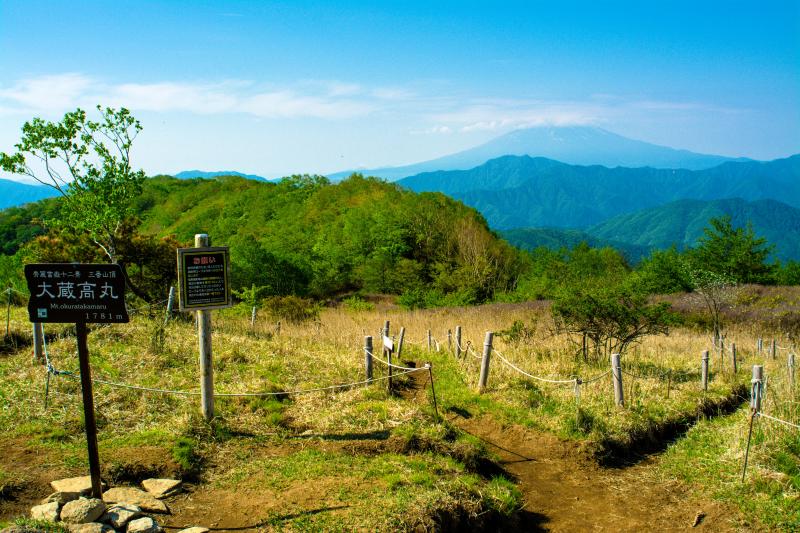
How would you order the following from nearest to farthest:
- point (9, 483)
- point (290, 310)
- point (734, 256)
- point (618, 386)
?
point (9, 483) < point (618, 386) < point (290, 310) < point (734, 256)

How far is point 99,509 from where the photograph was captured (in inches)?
205

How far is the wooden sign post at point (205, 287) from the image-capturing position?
754 centimetres

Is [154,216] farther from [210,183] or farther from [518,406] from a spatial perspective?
[518,406]

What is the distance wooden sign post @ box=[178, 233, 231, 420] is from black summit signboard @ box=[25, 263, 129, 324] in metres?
1.69

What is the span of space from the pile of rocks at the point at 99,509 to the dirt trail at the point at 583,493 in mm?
4034

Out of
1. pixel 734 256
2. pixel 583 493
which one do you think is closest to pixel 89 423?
pixel 583 493

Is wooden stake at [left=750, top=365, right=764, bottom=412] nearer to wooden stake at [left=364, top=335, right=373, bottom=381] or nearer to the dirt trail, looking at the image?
the dirt trail

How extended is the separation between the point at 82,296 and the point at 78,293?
0.05 m

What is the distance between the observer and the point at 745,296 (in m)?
24.7

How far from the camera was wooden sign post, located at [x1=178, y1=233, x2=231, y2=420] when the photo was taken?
7535 mm

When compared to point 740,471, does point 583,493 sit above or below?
below

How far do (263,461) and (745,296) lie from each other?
24.4m

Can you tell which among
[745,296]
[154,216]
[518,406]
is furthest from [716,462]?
[154,216]

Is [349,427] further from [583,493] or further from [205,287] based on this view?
[583,493]
